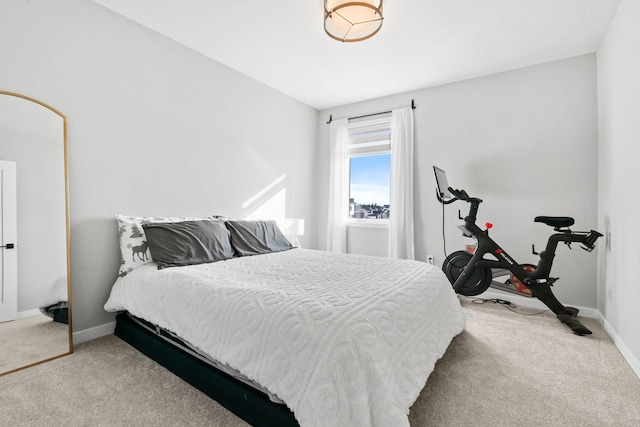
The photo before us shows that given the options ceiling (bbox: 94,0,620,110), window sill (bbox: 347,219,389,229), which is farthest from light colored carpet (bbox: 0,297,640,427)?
ceiling (bbox: 94,0,620,110)

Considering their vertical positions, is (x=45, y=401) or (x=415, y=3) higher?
(x=415, y=3)

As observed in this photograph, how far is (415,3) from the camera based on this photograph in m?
2.34

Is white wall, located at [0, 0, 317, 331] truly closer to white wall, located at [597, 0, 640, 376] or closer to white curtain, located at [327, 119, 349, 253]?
white curtain, located at [327, 119, 349, 253]

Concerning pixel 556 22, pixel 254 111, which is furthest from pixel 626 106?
pixel 254 111

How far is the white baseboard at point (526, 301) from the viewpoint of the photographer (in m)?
3.08

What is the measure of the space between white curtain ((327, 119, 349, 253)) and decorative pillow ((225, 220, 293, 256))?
138 cm

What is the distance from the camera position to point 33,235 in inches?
80.7

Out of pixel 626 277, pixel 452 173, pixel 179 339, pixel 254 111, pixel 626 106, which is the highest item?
pixel 254 111

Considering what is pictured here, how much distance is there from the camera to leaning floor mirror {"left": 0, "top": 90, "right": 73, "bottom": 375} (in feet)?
6.39

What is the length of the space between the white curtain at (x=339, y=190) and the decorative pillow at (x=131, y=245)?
2.68 metres

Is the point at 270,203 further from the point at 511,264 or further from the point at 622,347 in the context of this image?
the point at 622,347

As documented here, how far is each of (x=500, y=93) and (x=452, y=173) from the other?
1.03 m

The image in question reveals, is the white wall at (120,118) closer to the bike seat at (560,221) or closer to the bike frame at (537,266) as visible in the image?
the bike frame at (537,266)

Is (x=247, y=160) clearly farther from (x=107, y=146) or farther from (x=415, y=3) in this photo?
(x=415, y=3)
